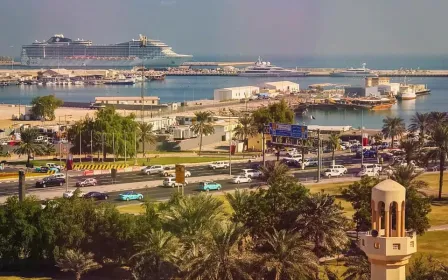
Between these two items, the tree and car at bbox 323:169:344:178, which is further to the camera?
the tree

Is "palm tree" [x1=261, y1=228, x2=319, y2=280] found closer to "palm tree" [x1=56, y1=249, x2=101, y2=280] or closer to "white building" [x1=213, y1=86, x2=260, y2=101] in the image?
"palm tree" [x1=56, y1=249, x2=101, y2=280]

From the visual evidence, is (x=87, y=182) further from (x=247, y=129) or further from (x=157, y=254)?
(x=157, y=254)

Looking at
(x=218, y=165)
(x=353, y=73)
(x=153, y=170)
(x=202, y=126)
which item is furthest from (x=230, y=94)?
(x=353, y=73)

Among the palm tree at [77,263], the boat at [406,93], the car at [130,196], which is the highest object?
the palm tree at [77,263]

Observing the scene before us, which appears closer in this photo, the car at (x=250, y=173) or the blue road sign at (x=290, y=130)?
the car at (x=250, y=173)

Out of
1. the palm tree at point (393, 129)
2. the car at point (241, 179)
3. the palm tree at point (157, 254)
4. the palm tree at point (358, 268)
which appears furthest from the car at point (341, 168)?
the palm tree at point (358, 268)

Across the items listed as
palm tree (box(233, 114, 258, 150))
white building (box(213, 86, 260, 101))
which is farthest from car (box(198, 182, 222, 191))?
white building (box(213, 86, 260, 101))

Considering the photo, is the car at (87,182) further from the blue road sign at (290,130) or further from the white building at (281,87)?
the white building at (281,87)

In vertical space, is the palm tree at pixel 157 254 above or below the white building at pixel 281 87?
A: above
